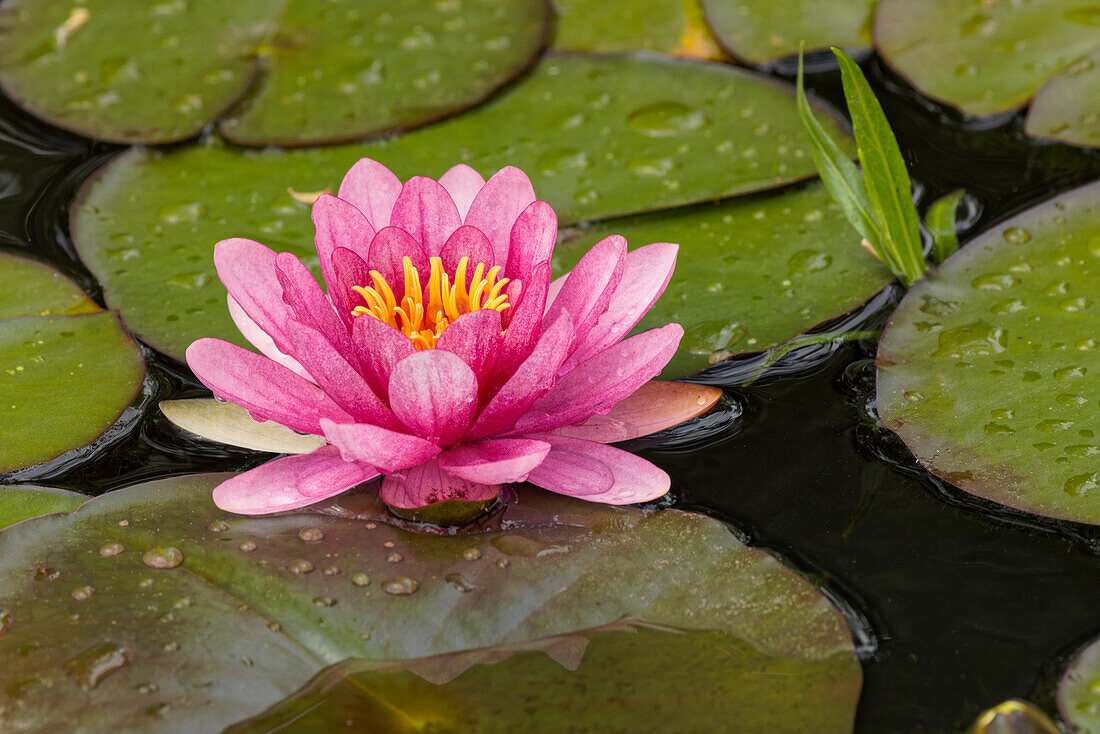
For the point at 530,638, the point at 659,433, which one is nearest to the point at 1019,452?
the point at 659,433

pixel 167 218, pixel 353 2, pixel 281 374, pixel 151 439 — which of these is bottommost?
pixel 151 439

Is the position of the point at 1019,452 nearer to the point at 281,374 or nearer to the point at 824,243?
the point at 824,243

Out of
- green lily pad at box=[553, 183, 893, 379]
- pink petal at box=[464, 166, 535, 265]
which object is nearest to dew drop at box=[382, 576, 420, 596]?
pink petal at box=[464, 166, 535, 265]

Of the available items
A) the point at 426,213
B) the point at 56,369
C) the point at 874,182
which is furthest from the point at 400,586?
the point at 874,182

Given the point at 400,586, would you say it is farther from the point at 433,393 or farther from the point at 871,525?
the point at 871,525

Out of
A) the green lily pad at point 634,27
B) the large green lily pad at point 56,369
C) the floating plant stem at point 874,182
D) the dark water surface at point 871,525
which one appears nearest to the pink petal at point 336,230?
the dark water surface at point 871,525

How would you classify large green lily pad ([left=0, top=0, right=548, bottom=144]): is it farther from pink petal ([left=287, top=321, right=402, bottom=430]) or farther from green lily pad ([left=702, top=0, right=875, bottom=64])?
pink petal ([left=287, top=321, right=402, bottom=430])
